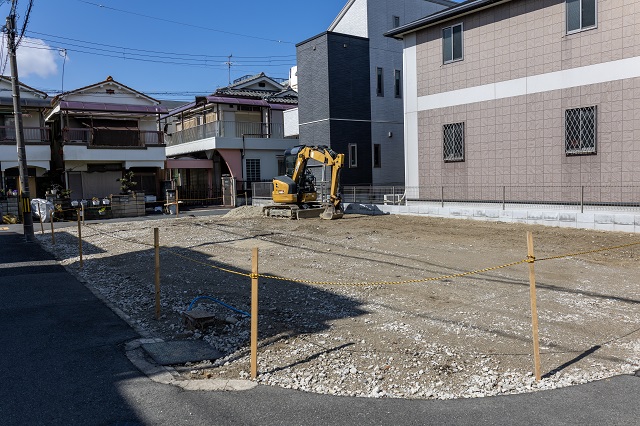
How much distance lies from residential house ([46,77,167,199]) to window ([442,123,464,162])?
747 inches

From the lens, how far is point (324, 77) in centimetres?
2669

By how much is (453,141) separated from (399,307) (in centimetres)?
1361

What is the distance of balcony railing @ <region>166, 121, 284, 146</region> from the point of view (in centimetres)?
3347

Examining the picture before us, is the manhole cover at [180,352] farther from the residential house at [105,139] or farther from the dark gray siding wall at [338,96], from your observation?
the residential house at [105,139]

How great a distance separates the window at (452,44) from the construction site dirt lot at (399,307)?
7918 mm

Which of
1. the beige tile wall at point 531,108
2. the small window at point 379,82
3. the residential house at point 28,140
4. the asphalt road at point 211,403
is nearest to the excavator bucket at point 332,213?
the beige tile wall at point 531,108

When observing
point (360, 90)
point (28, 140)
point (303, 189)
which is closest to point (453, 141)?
point (303, 189)

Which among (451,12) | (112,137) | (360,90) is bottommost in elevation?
(112,137)

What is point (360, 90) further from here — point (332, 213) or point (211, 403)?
point (211, 403)

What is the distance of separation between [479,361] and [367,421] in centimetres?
192

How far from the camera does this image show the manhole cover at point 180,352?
5895mm

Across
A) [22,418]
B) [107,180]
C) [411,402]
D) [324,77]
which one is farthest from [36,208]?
[411,402]

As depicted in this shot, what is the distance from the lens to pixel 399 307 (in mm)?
7996

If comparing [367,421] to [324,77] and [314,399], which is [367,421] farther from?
[324,77]
